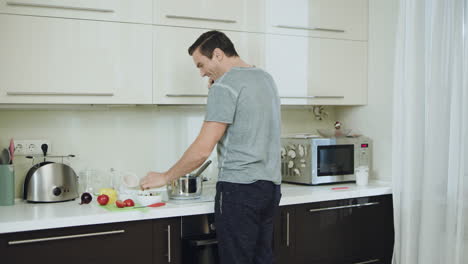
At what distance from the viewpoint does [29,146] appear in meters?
2.60

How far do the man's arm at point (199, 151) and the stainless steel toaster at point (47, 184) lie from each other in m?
0.48

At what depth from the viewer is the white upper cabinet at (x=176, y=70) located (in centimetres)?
259

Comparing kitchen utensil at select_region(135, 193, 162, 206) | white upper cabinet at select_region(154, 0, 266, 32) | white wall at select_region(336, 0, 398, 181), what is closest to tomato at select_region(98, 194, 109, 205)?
kitchen utensil at select_region(135, 193, 162, 206)

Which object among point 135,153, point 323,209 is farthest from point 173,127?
A: point 323,209

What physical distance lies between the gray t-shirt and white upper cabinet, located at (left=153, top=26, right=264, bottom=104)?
538mm

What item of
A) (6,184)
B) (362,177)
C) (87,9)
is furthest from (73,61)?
(362,177)

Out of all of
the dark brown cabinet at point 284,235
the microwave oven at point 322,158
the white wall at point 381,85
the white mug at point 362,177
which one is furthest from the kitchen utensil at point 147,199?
the white wall at point 381,85

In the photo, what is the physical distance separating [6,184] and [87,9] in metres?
0.89

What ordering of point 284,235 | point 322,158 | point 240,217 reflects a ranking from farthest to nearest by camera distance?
point 322,158 < point 284,235 < point 240,217

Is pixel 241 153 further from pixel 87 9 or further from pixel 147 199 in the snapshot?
pixel 87 9

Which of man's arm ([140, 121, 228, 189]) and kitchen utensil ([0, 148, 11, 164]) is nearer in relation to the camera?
man's arm ([140, 121, 228, 189])

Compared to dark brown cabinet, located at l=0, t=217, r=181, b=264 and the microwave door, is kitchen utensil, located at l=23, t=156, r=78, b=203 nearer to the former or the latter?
dark brown cabinet, located at l=0, t=217, r=181, b=264

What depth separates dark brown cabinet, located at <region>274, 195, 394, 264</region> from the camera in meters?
2.61

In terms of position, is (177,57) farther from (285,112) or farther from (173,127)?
(285,112)
